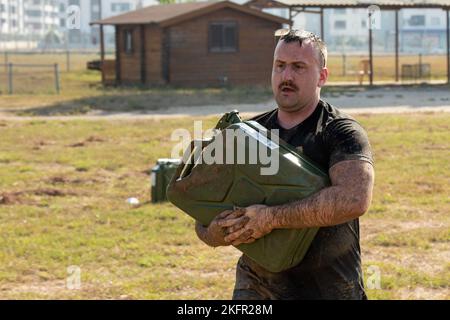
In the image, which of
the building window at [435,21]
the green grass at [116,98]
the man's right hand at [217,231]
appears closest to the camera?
the man's right hand at [217,231]

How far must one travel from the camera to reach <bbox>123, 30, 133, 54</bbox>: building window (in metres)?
33.4

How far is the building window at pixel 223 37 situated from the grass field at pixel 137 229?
16136 mm

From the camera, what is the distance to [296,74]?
11.5ft

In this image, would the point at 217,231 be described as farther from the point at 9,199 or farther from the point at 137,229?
the point at 9,199

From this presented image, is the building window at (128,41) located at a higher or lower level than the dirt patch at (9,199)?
higher

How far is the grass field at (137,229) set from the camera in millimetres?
7172

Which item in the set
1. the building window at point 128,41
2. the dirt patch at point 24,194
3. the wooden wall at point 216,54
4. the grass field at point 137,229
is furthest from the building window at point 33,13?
the dirt patch at point 24,194

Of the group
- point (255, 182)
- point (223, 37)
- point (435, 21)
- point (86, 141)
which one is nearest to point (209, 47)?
point (223, 37)

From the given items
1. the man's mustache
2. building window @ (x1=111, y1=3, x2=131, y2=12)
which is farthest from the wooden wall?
building window @ (x1=111, y1=3, x2=131, y2=12)

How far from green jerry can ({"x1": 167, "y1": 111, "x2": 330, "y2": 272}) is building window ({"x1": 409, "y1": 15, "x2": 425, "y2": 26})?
132 meters

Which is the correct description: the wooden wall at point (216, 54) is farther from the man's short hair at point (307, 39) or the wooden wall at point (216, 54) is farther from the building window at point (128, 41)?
the man's short hair at point (307, 39)

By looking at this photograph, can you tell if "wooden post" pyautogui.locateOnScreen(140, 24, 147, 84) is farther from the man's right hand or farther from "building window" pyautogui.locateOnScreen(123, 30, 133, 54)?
the man's right hand

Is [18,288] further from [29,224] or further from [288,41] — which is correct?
[288,41]
